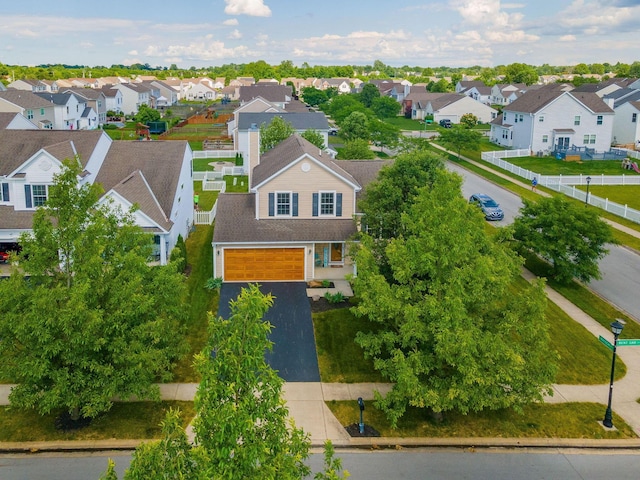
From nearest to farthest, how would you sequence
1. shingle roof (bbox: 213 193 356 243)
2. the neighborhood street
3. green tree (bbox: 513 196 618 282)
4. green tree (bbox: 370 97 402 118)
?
the neighborhood street, green tree (bbox: 513 196 618 282), shingle roof (bbox: 213 193 356 243), green tree (bbox: 370 97 402 118)

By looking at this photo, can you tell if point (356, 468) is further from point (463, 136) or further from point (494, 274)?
point (463, 136)

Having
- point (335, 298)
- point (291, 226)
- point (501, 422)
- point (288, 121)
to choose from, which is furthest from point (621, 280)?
point (288, 121)

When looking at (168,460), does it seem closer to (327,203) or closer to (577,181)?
(327,203)

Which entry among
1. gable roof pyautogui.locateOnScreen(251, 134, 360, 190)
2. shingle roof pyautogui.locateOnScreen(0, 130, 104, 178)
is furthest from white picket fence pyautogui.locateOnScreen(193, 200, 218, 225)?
shingle roof pyautogui.locateOnScreen(0, 130, 104, 178)

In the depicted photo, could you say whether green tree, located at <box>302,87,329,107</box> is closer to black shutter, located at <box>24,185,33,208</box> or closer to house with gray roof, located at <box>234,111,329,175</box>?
house with gray roof, located at <box>234,111,329,175</box>

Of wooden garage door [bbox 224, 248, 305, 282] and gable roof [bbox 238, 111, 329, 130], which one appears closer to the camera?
wooden garage door [bbox 224, 248, 305, 282]

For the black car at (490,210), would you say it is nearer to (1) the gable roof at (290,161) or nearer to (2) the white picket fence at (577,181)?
(2) the white picket fence at (577,181)

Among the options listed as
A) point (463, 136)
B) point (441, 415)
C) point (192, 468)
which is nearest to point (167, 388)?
point (441, 415)
